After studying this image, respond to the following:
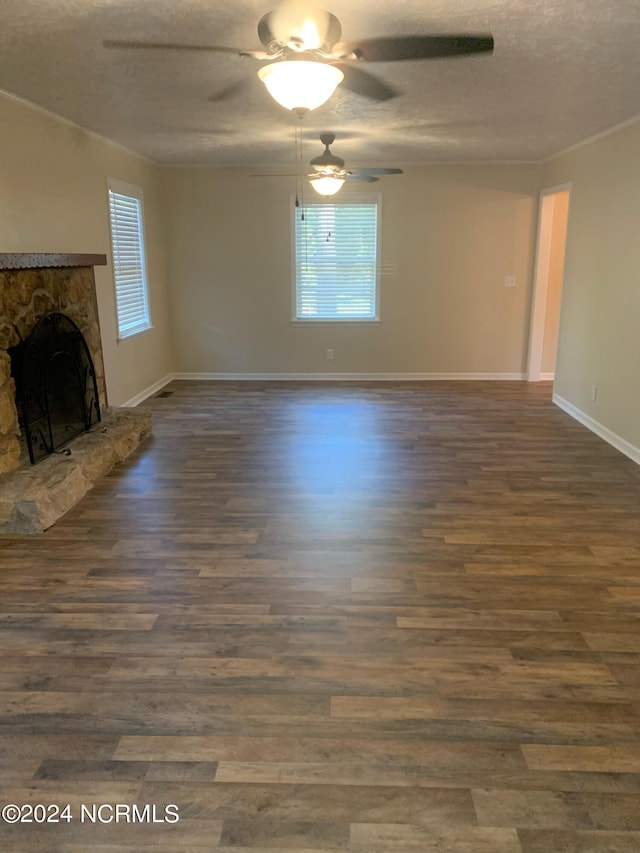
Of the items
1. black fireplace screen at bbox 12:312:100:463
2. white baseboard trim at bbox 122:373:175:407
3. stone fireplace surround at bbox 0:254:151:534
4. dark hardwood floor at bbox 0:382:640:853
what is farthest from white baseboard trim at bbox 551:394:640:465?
white baseboard trim at bbox 122:373:175:407

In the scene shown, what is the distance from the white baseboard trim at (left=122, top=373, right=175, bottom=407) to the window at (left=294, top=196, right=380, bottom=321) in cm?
181

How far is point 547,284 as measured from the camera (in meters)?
7.40

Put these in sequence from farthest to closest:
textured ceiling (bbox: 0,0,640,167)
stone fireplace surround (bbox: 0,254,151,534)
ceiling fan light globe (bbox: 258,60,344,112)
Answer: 1. stone fireplace surround (bbox: 0,254,151,534)
2. textured ceiling (bbox: 0,0,640,167)
3. ceiling fan light globe (bbox: 258,60,344,112)

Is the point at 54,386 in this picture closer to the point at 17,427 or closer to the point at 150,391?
the point at 17,427

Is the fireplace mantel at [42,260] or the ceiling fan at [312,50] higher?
the ceiling fan at [312,50]

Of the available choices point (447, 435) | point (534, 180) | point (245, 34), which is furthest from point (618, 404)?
point (245, 34)

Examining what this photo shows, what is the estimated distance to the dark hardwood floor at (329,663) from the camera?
1759 mm

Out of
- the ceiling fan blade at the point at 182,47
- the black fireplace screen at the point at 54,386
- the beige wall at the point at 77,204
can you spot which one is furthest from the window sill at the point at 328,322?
the ceiling fan blade at the point at 182,47

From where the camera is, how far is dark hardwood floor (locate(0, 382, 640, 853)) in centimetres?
176

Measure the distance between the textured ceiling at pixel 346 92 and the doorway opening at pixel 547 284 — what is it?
120cm

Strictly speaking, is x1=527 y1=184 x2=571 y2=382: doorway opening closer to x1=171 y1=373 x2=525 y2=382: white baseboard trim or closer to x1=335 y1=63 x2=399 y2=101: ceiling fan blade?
x1=171 y1=373 x2=525 y2=382: white baseboard trim

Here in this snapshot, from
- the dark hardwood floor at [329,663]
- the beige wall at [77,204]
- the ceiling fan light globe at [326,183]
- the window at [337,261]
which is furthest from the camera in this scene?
the window at [337,261]

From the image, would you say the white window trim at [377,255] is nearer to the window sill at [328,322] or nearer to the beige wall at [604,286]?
the window sill at [328,322]

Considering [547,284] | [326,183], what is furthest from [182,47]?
[547,284]
